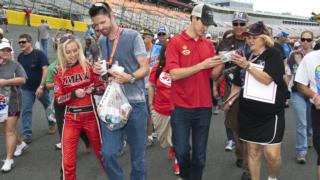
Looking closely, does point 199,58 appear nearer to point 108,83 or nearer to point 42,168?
point 108,83

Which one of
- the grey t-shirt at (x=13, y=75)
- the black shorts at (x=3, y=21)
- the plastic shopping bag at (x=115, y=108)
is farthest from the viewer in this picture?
the black shorts at (x=3, y=21)

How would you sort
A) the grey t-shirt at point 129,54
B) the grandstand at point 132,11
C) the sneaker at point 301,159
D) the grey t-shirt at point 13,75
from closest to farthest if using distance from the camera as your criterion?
the grey t-shirt at point 129,54 < the grey t-shirt at point 13,75 < the sneaker at point 301,159 < the grandstand at point 132,11

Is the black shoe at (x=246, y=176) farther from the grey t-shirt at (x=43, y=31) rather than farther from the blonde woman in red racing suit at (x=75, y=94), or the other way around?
the grey t-shirt at (x=43, y=31)

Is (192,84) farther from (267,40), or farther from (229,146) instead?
(229,146)

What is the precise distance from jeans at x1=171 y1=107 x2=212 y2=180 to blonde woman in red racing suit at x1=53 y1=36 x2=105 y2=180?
884 millimetres

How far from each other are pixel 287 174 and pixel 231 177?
32.8 inches

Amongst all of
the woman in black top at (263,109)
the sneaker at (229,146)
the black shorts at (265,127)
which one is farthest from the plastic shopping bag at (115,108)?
the sneaker at (229,146)

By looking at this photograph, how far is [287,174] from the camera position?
537 cm

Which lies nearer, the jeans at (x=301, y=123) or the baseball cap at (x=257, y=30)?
the baseball cap at (x=257, y=30)

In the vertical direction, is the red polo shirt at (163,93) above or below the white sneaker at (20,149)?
above

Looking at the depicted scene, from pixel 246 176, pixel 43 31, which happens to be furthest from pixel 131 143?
pixel 43 31

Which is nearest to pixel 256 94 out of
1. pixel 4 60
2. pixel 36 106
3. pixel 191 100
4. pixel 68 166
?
pixel 191 100

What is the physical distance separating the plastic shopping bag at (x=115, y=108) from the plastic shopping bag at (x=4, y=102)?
2.38m

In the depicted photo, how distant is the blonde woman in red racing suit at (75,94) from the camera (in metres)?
4.18
